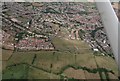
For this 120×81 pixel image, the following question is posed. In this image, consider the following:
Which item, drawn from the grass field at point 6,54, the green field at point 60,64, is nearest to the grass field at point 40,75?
the green field at point 60,64

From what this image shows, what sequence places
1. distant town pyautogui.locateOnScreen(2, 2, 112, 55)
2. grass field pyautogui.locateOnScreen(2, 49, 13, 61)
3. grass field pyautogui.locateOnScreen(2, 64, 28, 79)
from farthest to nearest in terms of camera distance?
distant town pyautogui.locateOnScreen(2, 2, 112, 55)
grass field pyautogui.locateOnScreen(2, 49, 13, 61)
grass field pyautogui.locateOnScreen(2, 64, 28, 79)

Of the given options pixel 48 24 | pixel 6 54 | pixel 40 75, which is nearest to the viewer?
pixel 40 75

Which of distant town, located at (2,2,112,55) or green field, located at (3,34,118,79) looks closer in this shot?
green field, located at (3,34,118,79)

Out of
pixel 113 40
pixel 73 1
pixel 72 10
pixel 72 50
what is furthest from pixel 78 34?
pixel 113 40

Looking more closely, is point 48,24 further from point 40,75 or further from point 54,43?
point 40,75

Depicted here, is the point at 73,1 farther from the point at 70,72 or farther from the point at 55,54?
the point at 70,72

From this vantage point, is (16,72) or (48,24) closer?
(16,72)

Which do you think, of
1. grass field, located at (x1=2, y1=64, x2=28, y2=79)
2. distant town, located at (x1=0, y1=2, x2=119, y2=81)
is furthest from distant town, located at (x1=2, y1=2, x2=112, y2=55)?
grass field, located at (x1=2, y1=64, x2=28, y2=79)

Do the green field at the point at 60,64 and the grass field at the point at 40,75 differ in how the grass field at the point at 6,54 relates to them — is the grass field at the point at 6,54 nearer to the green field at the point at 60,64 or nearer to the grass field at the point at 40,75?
the green field at the point at 60,64

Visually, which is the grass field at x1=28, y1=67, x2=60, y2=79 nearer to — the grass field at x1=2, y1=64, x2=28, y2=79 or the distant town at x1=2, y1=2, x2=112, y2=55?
the grass field at x1=2, y1=64, x2=28, y2=79

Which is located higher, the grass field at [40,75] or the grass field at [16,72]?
A: the grass field at [16,72]

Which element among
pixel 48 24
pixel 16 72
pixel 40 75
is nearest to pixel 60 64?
pixel 40 75
